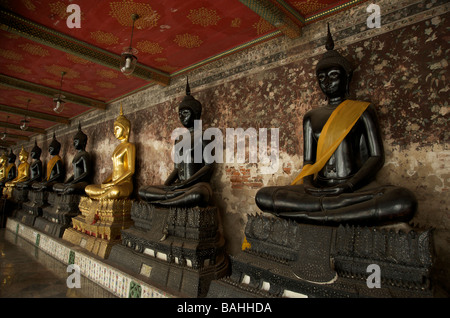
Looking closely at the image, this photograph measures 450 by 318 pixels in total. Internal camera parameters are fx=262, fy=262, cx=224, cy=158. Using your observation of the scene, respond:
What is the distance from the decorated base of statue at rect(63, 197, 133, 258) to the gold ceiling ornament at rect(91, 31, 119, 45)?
2386 millimetres

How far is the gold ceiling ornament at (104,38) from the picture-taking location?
3.52 meters

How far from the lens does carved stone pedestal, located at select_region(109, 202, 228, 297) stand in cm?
268

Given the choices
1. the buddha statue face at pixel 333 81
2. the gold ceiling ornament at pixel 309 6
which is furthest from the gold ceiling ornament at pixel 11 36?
the buddha statue face at pixel 333 81

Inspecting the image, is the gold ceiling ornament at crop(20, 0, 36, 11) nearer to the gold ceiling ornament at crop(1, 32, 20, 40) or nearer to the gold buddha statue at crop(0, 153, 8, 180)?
the gold ceiling ornament at crop(1, 32, 20, 40)

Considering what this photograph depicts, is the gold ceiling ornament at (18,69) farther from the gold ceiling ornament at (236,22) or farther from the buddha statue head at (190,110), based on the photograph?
the gold ceiling ornament at (236,22)

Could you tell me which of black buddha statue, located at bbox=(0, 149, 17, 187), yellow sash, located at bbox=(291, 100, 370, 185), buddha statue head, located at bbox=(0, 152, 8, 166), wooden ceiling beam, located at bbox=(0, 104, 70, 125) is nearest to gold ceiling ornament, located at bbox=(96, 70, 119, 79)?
yellow sash, located at bbox=(291, 100, 370, 185)

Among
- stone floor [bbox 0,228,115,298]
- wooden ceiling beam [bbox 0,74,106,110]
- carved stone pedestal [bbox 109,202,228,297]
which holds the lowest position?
stone floor [bbox 0,228,115,298]

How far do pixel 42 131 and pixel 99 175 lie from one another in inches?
202

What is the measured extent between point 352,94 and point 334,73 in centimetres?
35

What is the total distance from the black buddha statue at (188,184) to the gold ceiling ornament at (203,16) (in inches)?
43.8

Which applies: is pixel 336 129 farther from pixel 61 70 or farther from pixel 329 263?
pixel 61 70

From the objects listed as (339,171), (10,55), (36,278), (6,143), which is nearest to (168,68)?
(10,55)

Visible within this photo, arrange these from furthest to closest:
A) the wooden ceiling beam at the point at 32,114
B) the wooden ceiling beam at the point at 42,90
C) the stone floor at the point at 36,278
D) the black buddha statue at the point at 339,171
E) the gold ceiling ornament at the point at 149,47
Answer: the wooden ceiling beam at the point at 32,114, the wooden ceiling beam at the point at 42,90, the gold ceiling ornament at the point at 149,47, the stone floor at the point at 36,278, the black buddha statue at the point at 339,171
